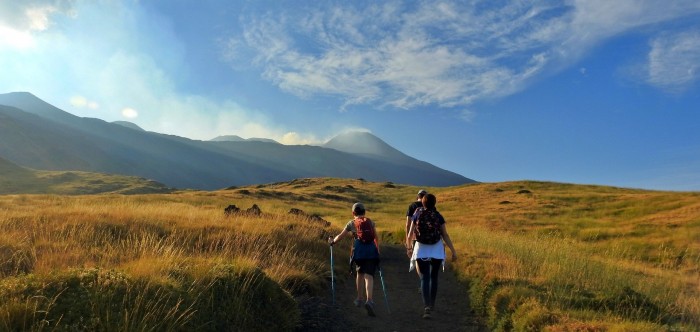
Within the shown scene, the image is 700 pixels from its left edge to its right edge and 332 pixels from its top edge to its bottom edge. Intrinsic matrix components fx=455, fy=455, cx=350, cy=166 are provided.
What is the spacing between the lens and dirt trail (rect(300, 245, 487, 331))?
879 centimetres

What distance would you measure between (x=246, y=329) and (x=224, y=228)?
842cm

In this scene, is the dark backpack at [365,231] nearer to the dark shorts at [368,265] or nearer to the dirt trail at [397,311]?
the dark shorts at [368,265]

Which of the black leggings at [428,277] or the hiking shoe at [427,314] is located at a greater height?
the black leggings at [428,277]

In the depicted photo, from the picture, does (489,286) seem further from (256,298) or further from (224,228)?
(224,228)

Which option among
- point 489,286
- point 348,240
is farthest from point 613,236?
point 489,286

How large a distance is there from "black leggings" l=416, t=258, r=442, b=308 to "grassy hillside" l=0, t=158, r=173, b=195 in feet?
328

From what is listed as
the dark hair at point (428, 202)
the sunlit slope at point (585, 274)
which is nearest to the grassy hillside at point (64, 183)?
the sunlit slope at point (585, 274)

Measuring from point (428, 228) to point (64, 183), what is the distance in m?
124

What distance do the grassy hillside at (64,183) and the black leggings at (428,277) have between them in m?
99.9

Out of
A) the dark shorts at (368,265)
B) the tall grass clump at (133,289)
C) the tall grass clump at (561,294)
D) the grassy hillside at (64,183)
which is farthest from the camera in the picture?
the grassy hillside at (64,183)

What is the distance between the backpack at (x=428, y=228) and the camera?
9.84 m

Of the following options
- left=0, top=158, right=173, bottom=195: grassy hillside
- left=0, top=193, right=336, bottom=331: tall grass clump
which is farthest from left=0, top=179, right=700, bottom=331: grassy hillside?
left=0, top=158, right=173, bottom=195: grassy hillside

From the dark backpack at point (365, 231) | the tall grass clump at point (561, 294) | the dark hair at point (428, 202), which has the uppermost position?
the dark hair at point (428, 202)

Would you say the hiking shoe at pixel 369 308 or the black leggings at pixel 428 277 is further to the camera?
the black leggings at pixel 428 277
